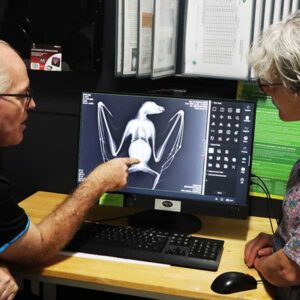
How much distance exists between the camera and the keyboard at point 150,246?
1466 millimetres

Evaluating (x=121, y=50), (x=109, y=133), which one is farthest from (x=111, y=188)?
(x=121, y=50)

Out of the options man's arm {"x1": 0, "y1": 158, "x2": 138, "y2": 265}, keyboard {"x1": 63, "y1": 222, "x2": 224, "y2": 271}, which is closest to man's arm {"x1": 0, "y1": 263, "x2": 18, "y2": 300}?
man's arm {"x1": 0, "y1": 158, "x2": 138, "y2": 265}

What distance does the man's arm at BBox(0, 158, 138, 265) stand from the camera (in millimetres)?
1359

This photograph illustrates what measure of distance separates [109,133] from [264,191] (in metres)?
0.62

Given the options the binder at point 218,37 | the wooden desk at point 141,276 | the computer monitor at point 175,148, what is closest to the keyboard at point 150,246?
the wooden desk at point 141,276

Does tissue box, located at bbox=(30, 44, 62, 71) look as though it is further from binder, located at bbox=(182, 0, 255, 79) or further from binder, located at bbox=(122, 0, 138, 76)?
binder, located at bbox=(182, 0, 255, 79)

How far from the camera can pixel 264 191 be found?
1887 millimetres

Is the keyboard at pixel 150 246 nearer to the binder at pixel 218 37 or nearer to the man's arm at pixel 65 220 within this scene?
the man's arm at pixel 65 220

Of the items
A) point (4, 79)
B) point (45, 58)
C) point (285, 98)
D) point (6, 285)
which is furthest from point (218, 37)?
point (6, 285)

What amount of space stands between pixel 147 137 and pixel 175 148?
104 mm

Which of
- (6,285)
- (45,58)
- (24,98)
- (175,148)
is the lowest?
(6,285)

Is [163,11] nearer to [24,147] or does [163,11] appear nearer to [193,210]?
[193,210]

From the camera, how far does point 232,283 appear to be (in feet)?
4.34

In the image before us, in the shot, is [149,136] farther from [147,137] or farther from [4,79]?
[4,79]
